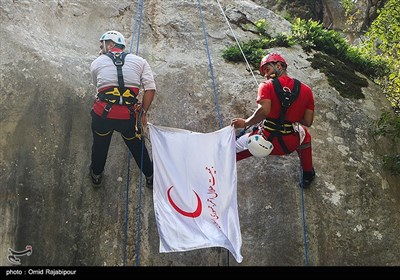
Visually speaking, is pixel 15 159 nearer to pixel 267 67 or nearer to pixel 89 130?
pixel 89 130

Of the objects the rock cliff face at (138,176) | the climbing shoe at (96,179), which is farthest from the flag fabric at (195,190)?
the climbing shoe at (96,179)

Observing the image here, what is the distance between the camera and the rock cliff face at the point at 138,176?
6.54 m

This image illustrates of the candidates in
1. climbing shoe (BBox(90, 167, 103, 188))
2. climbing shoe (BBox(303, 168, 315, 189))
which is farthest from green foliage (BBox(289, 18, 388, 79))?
climbing shoe (BBox(90, 167, 103, 188))

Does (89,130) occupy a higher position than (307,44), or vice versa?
(307,44)

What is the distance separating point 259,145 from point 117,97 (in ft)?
6.88

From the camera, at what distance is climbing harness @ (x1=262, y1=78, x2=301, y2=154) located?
629 cm

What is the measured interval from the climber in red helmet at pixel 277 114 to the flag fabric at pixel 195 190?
40cm

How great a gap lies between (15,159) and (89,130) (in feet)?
4.09

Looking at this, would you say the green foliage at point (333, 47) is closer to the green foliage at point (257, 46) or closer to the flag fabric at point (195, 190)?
the green foliage at point (257, 46)

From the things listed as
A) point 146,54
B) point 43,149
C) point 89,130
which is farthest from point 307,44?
point 43,149

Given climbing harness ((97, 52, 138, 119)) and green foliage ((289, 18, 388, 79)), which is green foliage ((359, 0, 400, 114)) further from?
climbing harness ((97, 52, 138, 119))

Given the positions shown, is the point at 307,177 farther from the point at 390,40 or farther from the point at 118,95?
the point at 390,40

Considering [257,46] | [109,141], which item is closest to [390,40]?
[257,46]

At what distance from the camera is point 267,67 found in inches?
260
